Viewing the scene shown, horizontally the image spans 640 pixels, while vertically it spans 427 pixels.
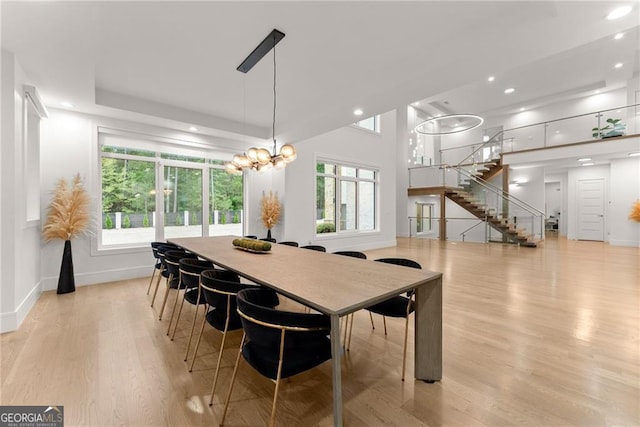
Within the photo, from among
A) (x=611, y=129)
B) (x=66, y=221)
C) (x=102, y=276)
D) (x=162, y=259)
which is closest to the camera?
(x=162, y=259)

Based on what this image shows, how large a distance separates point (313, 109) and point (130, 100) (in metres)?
3.10

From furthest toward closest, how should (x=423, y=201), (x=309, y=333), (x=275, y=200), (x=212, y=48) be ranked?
(x=423, y=201) < (x=275, y=200) < (x=212, y=48) < (x=309, y=333)

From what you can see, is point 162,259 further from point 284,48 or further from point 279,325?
point 284,48

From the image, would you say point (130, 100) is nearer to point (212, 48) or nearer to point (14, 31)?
point (14, 31)

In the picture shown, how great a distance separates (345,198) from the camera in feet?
28.0

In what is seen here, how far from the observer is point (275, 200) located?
6.70 metres

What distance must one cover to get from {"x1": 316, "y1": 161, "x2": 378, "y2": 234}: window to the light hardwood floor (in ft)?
15.3

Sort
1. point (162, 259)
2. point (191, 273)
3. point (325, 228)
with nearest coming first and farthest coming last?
point (191, 273), point (162, 259), point (325, 228)

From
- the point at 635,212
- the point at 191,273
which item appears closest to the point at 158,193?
the point at 191,273

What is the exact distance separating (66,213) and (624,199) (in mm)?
15043

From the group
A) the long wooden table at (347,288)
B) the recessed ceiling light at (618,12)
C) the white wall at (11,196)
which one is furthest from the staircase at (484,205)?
the white wall at (11,196)

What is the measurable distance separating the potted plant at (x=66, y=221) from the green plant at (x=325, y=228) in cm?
512

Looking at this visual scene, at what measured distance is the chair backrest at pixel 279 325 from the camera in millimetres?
1398

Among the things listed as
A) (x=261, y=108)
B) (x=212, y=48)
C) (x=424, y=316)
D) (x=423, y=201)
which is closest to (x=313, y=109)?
(x=261, y=108)
